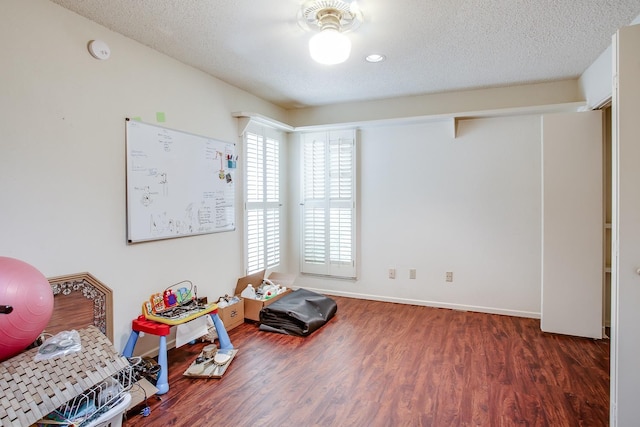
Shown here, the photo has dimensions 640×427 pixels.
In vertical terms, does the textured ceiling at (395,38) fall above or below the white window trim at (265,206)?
above

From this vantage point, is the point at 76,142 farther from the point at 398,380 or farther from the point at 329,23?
the point at 398,380

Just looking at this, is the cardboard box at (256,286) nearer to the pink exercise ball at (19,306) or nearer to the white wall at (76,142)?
the white wall at (76,142)

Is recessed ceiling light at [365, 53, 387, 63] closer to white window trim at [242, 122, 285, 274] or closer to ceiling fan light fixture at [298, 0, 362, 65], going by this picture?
ceiling fan light fixture at [298, 0, 362, 65]

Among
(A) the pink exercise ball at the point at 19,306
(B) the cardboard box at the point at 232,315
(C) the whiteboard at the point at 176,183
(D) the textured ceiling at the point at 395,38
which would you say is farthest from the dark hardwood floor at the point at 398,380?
(D) the textured ceiling at the point at 395,38

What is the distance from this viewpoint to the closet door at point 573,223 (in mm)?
2990

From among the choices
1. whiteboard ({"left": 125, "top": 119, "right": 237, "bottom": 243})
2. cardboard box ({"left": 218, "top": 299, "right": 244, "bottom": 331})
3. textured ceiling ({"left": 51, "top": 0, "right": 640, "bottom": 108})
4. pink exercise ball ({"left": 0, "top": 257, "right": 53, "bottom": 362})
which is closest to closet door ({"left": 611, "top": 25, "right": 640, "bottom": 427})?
textured ceiling ({"left": 51, "top": 0, "right": 640, "bottom": 108})

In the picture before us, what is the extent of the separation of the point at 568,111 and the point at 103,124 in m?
4.08

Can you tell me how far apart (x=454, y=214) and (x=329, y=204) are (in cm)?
151

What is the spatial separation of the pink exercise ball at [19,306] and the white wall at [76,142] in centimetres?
54

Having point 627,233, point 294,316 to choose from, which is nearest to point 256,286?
point 294,316

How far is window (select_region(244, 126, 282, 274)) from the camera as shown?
3758mm

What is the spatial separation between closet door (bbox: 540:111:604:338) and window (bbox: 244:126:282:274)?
2.86 m

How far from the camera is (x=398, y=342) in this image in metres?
3.03

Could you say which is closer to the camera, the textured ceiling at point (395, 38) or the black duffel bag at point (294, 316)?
the textured ceiling at point (395, 38)
